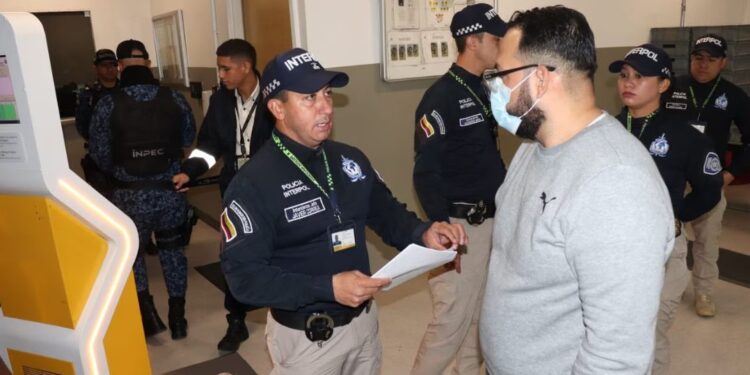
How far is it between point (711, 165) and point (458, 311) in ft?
3.95

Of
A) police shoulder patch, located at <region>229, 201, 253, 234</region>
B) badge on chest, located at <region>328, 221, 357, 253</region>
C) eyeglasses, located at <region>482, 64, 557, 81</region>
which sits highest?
eyeglasses, located at <region>482, 64, 557, 81</region>

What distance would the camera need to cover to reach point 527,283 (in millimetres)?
1312

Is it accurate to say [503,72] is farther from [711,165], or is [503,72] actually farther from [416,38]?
[416,38]

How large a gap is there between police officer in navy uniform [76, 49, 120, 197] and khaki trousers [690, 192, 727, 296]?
422 cm

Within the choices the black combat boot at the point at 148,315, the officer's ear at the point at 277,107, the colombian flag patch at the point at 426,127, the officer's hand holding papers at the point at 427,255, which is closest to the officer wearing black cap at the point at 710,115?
the colombian flag patch at the point at 426,127

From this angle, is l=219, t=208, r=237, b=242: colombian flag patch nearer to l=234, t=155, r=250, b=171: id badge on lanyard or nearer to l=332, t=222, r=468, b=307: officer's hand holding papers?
l=332, t=222, r=468, b=307: officer's hand holding papers

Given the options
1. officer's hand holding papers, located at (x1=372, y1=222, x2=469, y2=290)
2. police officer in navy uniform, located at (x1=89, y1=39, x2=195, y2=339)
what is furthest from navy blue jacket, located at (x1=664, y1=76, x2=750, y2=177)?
police officer in navy uniform, located at (x1=89, y1=39, x2=195, y2=339)

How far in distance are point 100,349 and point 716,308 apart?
11.5 ft

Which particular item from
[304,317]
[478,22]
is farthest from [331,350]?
[478,22]

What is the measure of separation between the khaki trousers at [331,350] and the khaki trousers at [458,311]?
0.61 m

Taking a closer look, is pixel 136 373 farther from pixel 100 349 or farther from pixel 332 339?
pixel 332 339

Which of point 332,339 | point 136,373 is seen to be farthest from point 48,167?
point 332,339

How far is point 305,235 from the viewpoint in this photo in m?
1.71

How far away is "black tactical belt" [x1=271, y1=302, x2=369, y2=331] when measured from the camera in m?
1.73
